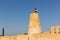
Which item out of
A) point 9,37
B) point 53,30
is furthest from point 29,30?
point 53,30

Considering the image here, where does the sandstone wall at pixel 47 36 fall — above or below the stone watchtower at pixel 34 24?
below

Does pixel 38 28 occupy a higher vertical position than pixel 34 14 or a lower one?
lower

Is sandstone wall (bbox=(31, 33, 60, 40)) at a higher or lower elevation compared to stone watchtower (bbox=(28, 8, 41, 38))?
lower

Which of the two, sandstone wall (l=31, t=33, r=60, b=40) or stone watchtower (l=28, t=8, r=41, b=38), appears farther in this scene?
stone watchtower (l=28, t=8, r=41, b=38)

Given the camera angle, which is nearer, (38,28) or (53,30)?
(53,30)

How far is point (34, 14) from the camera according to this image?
22078 mm

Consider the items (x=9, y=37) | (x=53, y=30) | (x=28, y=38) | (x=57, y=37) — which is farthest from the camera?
(x=9, y=37)

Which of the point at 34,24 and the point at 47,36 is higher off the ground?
the point at 34,24

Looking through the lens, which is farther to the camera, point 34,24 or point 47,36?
point 34,24

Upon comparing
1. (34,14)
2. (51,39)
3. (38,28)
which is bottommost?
(51,39)

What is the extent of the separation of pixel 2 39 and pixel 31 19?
476cm

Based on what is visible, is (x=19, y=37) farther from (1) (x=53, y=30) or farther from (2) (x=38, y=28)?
(1) (x=53, y=30)

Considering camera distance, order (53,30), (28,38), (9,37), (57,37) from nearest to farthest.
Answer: (57,37)
(53,30)
(28,38)
(9,37)

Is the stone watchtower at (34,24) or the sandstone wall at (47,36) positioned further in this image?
the stone watchtower at (34,24)
